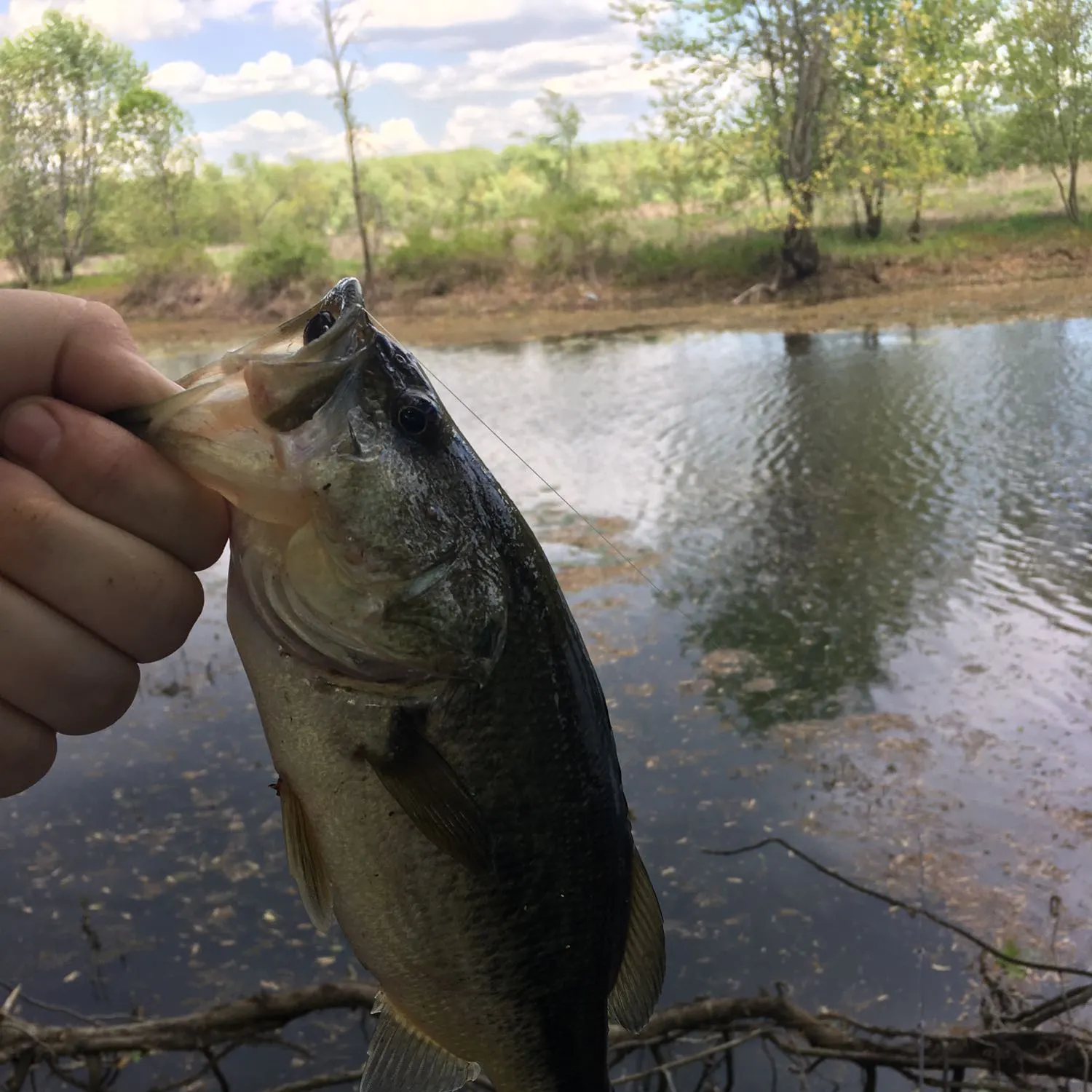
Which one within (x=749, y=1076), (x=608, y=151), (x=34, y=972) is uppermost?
(x=608, y=151)

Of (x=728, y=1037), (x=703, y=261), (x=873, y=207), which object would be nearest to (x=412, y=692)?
(x=728, y=1037)

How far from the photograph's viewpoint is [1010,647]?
5594 millimetres

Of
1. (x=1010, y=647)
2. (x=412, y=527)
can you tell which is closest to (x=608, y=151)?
(x=1010, y=647)

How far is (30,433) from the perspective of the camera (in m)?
1.20

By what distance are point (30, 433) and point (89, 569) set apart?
7.1 inches

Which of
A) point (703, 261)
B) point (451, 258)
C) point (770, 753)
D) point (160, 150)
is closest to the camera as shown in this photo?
point (770, 753)

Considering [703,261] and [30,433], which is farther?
[703,261]

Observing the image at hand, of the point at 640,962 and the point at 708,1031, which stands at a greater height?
the point at 640,962

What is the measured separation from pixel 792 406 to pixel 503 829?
1054 centimetres

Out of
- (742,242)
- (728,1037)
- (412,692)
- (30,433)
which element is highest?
(742,242)

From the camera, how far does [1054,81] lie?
21734mm

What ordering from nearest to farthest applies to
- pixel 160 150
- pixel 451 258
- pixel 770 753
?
pixel 770 753 → pixel 160 150 → pixel 451 258

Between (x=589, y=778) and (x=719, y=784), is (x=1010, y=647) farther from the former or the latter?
(x=589, y=778)

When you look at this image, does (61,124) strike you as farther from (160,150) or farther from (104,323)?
(104,323)
